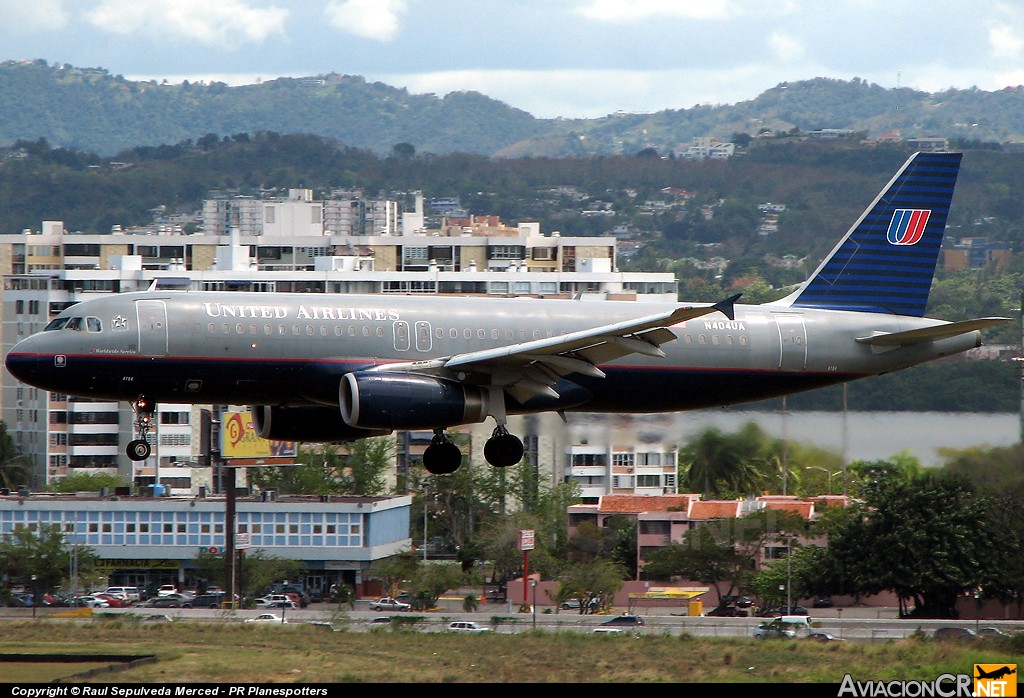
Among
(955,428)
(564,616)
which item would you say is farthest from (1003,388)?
(564,616)

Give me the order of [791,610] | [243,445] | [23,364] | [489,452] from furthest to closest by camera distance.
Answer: [243,445] → [791,610] → [489,452] → [23,364]

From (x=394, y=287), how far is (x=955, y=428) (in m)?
93.9

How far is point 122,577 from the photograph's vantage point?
92.9 meters

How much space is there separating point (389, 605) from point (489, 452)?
3990cm

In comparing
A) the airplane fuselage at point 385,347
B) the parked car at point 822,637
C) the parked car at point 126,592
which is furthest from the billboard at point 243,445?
the airplane fuselage at point 385,347

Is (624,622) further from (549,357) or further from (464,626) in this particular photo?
(549,357)

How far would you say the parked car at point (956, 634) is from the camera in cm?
5631

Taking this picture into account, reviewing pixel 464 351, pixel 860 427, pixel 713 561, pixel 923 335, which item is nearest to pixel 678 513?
pixel 713 561

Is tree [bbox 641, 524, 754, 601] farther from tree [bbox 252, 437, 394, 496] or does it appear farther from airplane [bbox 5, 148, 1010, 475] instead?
airplane [bbox 5, 148, 1010, 475]

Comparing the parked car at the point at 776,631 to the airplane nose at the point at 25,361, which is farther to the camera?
the parked car at the point at 776,631

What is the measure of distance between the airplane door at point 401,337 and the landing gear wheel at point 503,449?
→ 3450 millimetres

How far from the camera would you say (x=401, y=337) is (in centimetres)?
4203

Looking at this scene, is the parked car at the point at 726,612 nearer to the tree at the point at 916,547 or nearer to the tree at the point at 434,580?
the tree at the point at 916,547

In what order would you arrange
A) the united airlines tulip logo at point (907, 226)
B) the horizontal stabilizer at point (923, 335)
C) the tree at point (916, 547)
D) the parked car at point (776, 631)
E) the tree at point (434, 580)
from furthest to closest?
the tree at point (434, 580) < the tree at point (916, 547) < the parked car at point (776, 631) < the united airlines tulip logo at point (907, 226) < the horizontal stabilizer at point (923, 335)
